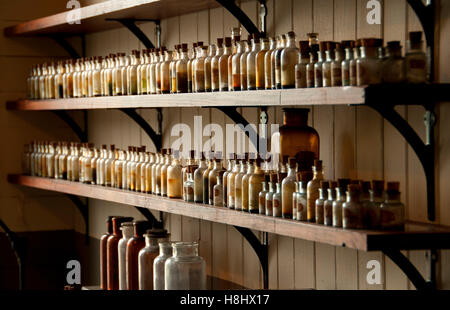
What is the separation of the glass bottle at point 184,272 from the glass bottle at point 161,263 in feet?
0.35

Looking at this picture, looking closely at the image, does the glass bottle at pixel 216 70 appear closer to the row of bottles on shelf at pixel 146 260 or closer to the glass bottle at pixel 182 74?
the glass bottle at pixel 182 74

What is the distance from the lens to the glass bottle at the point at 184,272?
2.89 m

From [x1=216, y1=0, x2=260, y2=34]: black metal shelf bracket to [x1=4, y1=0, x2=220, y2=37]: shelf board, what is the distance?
25 centimetres

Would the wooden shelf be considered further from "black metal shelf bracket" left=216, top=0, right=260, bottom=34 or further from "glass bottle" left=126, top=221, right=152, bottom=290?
"glass bottle" left=126, top=221, right=152, bottom=290

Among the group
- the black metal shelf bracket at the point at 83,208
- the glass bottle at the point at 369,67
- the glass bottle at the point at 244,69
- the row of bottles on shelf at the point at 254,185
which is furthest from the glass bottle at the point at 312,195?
the black metal shelf bracket at the point at 83,208

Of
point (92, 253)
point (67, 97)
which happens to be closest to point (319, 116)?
point (67, 97)

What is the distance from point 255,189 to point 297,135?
0.72 feet

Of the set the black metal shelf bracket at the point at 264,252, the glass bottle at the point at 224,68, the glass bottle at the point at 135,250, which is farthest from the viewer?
the glass bottle at the point at 135,250

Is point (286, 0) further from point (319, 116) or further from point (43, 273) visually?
point (43, 273)

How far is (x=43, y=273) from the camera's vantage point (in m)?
4.62

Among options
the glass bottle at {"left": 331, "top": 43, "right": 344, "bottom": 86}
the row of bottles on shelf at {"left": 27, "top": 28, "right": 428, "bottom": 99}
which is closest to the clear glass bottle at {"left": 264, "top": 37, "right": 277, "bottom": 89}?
the row of bottles on shelf at {"left": 27, "top": 28, "right": 428, "bottom": 99}

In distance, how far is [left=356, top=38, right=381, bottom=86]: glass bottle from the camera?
2.05 metres

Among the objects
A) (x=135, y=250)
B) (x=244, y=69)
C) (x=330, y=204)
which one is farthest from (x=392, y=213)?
(x=135, y=250)

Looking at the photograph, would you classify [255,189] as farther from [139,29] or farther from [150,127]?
[139,29]
